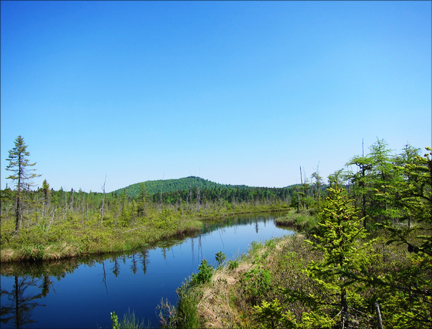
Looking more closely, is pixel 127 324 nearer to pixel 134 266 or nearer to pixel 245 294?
pixel 245 294

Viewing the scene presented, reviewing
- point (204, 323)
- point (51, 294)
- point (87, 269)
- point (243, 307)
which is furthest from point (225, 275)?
point (87, 269)

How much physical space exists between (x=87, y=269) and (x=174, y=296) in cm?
1048

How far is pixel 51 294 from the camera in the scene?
1402 cm

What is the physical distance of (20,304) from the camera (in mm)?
12844

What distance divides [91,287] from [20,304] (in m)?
3.59

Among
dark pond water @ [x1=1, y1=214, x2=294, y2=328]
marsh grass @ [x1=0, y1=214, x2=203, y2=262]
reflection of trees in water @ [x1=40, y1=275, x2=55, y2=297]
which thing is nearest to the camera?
dark pond water @ [x1=1, y1=214, x2=294, y2=328]

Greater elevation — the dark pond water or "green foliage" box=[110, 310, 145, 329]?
"green foliage" box=[110, 310, 145, 329]

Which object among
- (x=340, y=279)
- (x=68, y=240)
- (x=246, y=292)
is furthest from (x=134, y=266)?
(x=340, y=279)

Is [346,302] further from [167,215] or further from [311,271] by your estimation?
[167,215]

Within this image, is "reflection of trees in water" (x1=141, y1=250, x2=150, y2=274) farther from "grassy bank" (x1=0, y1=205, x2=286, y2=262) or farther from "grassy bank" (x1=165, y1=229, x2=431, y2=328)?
"grassy bank" (x1=165, y1=229, x2=431, y2=328)

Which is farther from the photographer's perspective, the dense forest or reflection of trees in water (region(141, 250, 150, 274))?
reflection of trees in water (region(141, 250, 150, 274))

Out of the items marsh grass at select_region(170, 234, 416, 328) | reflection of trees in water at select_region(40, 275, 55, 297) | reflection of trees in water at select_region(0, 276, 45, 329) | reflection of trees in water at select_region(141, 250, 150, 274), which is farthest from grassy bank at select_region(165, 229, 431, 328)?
reflection of trees in water at select_region(40, 275, 55, 297)

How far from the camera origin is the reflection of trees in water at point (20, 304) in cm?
1105

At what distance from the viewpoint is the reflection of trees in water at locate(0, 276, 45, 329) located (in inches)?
435
